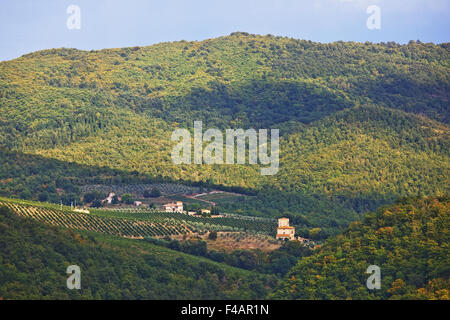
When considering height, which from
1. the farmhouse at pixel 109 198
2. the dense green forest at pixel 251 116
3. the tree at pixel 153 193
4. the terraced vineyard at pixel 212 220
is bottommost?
the terraced vineyard at pixel 212 220

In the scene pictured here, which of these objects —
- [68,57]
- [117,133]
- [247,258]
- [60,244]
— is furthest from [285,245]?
[68,57]

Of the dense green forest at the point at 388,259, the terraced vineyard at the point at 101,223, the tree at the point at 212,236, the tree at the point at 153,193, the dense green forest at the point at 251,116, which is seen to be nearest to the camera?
the dense green forest at the point at 388,259

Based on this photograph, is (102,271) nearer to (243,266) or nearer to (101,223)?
(243,266)

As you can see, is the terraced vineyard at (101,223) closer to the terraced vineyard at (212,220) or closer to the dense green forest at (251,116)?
the terraced vineyard at (212,220)

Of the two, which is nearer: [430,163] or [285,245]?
[285,245]

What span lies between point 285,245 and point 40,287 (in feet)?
78.7

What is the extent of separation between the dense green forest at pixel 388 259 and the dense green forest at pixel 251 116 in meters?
17.7

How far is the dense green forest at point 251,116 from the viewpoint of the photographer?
340 ft

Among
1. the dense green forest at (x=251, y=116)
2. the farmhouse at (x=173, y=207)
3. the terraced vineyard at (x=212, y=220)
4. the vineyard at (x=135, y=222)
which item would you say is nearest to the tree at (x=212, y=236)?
the vineyard at (x=135, y=222)

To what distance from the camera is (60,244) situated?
65812 millimetres

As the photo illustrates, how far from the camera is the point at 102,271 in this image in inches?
2473

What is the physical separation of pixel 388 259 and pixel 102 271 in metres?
17.3
